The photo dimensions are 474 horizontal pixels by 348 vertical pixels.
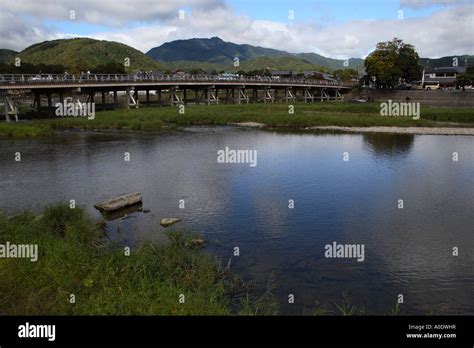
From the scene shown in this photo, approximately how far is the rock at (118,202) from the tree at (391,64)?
253ft

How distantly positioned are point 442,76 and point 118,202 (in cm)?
11262

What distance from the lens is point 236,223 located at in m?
17.1

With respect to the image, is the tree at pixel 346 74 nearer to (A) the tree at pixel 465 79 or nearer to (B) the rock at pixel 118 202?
(A) the tree at pixel 465 79

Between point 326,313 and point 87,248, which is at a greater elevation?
point 87,248
